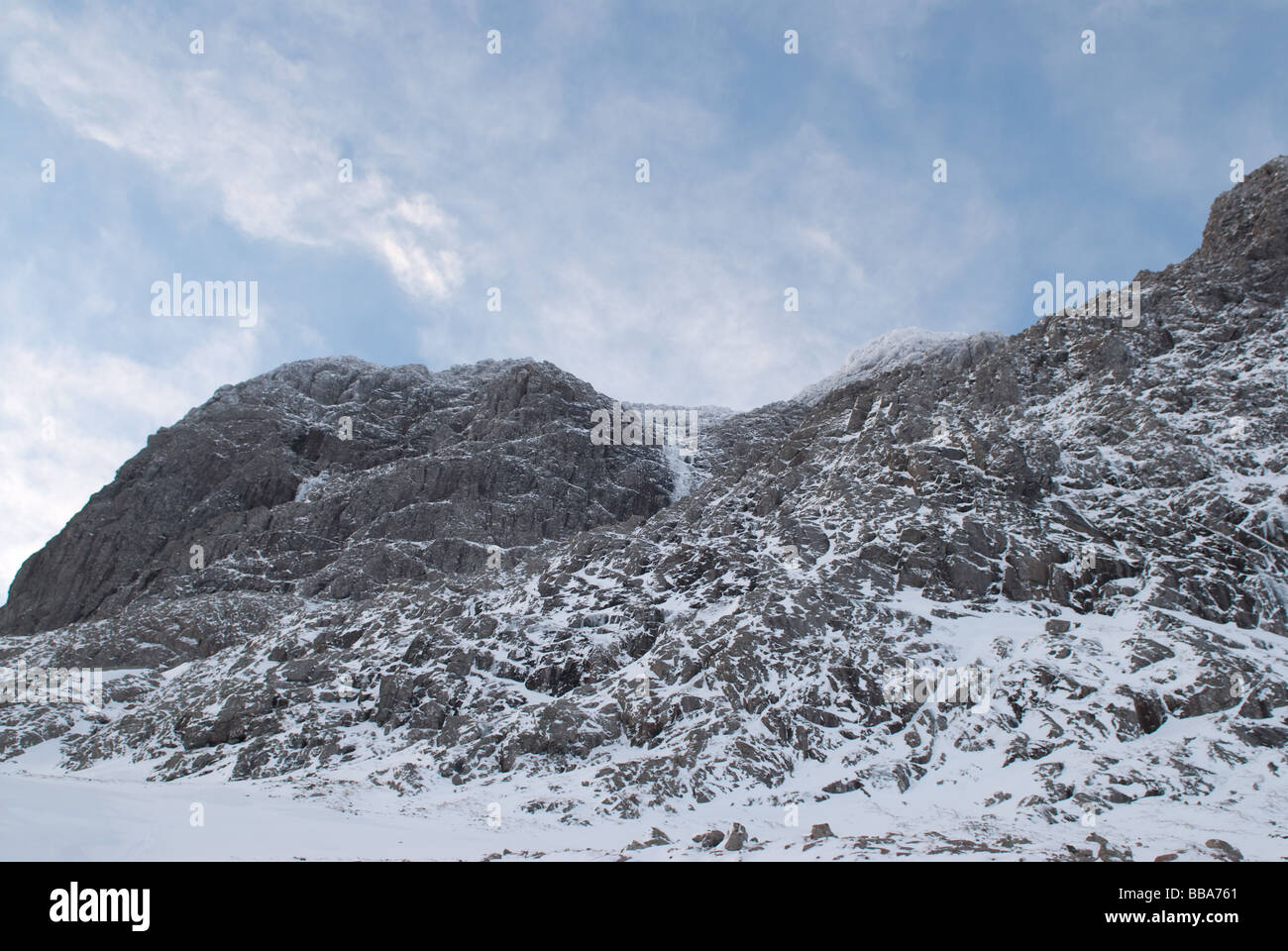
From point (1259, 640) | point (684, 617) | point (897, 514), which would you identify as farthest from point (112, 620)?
point (1259, 640)

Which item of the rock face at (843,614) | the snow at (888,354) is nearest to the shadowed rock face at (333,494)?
the rock face at (843,614)

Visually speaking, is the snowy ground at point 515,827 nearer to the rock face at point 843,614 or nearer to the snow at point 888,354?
the rock face at point 843,614

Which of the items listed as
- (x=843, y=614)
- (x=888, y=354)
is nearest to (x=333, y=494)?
(x=843, y=614)

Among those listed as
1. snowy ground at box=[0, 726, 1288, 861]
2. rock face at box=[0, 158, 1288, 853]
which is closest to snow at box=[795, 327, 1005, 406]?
rock face at box=[0, 158, 1288, 853]

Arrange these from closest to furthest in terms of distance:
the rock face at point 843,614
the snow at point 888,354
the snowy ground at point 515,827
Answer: the snowy ground at point 515,827 < the rock face at point 843,614 < the snow at point 888,354

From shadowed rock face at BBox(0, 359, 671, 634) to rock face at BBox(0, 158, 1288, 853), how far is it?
0.74 meters

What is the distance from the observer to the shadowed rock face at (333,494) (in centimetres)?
8825

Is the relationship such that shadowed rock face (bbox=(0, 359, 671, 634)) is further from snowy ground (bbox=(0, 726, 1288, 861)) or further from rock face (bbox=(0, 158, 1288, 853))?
snowy ground (bbox=(0, 726, 1288, 861))

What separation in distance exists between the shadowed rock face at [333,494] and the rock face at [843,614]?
74 centimetres

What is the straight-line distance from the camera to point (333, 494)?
98625 millimetres

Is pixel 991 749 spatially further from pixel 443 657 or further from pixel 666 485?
pixel 666 485

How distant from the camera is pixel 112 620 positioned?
77500 mm

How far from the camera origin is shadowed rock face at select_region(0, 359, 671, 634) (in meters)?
88.2

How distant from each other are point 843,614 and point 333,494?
6939 cm
